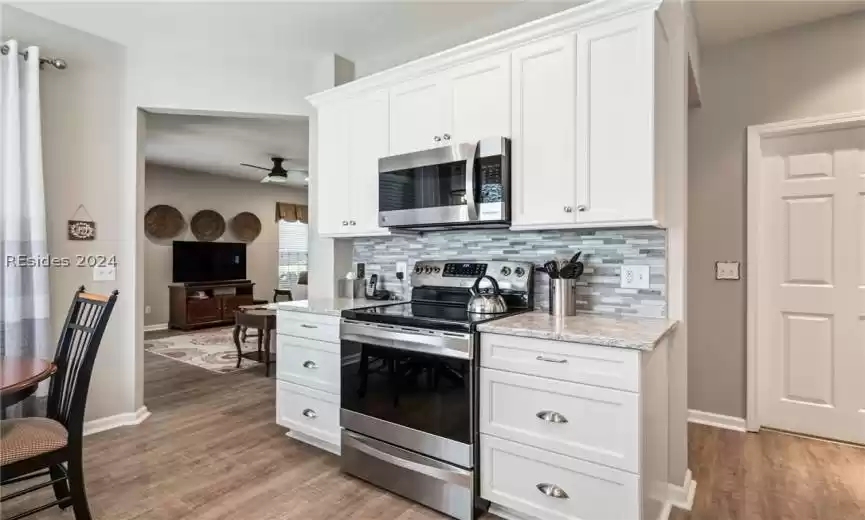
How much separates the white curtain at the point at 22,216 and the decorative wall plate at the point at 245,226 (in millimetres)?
5513

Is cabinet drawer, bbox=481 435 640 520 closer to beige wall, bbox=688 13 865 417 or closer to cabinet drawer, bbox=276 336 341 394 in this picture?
cabinet drawer, bbox=276 336 341 394

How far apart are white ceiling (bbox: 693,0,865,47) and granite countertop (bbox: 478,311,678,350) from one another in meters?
1.87

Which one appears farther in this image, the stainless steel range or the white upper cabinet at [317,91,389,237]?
the white upper cabinet at [317,91,389,237]

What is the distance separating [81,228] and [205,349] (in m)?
2.97

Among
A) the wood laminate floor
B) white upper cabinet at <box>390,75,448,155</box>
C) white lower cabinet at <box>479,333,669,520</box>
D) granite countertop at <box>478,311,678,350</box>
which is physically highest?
white upper cabinet at <box>390,75,448,155</box>

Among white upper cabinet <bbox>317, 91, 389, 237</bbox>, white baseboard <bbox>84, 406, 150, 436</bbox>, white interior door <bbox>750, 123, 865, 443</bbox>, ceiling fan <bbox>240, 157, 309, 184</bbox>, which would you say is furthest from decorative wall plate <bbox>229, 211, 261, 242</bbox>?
white interior door <bbox>750, 123, 865, 443</bbox>

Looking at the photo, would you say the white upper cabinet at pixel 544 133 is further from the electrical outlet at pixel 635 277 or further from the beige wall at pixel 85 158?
the beige wall at pixel 85 158

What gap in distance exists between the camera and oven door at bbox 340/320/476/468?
2.03m

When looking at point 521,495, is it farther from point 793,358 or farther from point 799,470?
Result: point 793,358

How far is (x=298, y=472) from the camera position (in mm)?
2480

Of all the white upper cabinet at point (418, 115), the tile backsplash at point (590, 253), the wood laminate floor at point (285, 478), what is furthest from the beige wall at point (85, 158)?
the tile backsplash at point (590, 253)

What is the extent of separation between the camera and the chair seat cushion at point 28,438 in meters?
1.66

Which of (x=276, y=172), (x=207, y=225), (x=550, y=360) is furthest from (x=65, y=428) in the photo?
(x=207, y=225)

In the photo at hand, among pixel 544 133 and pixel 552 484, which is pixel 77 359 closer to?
pixel 552 484
